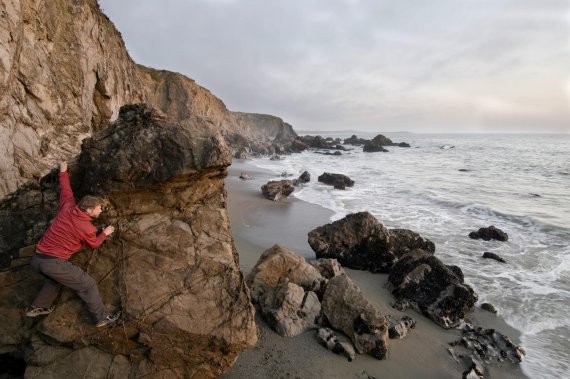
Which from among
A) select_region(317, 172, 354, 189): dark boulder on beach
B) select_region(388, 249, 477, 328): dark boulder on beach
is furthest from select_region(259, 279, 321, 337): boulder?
select_region(317, 172, 354, 189): dark boulder on beach

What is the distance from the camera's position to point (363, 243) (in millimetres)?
9086

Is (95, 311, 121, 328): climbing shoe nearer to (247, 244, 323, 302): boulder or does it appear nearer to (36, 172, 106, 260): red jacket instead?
(36, 172, 106, 260): red jacket

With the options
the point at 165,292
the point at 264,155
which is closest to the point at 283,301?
the point at 165,292

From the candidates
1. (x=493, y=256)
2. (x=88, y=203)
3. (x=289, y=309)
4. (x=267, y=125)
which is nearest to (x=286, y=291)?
(x=289, y=309)

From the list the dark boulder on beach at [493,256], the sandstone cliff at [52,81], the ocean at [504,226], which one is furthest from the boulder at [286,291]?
the dark boulder on beach at [493,256]

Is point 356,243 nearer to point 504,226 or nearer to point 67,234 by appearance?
point 67,234

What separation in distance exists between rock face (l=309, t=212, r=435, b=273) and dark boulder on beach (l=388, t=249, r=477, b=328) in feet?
2.93

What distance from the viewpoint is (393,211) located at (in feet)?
49.8

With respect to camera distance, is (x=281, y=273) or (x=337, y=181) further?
(x=337, y=181)

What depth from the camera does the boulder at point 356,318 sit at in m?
5.39

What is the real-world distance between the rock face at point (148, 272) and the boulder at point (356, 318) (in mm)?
2027

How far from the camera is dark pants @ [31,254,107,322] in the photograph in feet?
12.6

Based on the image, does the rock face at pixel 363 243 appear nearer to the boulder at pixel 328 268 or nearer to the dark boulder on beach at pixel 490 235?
the boulder at pixel 328 268

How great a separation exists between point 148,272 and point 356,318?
11.4 feet
